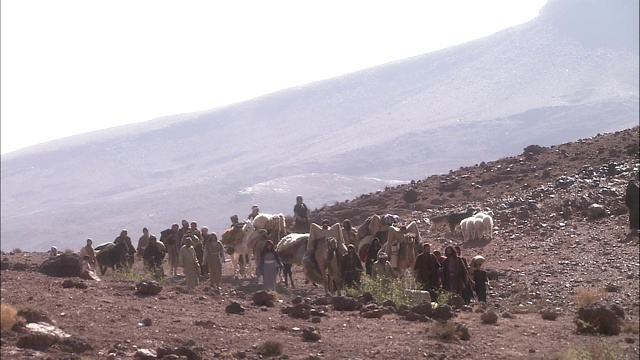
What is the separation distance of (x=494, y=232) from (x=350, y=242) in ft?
24.7

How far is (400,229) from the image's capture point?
59.7 feet

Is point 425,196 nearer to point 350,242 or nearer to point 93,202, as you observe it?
point 350,242

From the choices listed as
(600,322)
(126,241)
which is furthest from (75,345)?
(126,241)

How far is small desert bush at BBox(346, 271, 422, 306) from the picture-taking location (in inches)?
619

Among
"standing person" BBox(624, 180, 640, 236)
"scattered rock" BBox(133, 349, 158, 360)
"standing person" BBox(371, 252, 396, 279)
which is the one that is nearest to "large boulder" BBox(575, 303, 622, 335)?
"standing person" BBox(371, 252, 396, 279)

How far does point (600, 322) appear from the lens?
14.2 meters

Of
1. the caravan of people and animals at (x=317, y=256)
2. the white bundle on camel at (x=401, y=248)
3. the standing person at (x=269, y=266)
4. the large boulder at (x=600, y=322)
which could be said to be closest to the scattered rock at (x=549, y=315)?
the large boulder at (x=600, y=322)

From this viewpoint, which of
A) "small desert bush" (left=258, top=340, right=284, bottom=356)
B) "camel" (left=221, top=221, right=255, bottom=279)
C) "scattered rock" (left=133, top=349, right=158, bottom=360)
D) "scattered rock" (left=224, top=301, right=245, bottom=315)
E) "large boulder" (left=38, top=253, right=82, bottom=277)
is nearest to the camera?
"scattered rock" (left=133, top=349, right=158, bottom=360)

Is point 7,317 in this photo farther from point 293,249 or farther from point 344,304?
point 293,249

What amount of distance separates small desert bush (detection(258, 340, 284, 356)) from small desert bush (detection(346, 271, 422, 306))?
409 centimetres

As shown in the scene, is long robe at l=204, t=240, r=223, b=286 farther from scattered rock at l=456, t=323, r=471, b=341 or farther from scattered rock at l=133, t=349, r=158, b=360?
scattered rock at l=133, t=349, r=158, b=360

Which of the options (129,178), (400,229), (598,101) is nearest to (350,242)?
(400,229)

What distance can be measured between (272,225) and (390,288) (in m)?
5.95

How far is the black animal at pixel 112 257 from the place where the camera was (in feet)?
70.2
